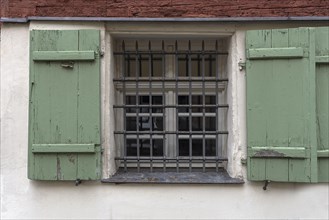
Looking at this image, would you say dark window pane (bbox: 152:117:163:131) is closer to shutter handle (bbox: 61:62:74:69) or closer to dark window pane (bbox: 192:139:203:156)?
dark window pane (bbox: 192:139:203:156)

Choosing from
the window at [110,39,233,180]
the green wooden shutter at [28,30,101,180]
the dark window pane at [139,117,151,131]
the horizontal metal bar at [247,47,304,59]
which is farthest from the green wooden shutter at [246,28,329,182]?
the green wooden shutter at [28,30,101,180]

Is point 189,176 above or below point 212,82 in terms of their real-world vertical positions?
below

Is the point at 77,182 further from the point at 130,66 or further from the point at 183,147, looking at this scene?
the point at 130,66

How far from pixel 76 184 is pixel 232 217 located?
1.45 m

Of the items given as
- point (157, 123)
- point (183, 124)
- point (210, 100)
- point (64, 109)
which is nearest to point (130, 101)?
point (157, 123)

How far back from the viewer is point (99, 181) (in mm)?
3492

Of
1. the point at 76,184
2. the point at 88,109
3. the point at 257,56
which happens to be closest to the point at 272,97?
the point at 257,56

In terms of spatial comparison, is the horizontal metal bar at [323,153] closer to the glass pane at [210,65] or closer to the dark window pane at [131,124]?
the glass pane at [210,65]

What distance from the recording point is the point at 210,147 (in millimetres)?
3877

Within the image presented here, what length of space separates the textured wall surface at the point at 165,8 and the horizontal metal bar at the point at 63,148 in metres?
1.21

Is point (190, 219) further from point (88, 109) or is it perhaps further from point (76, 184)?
point (88, 109)

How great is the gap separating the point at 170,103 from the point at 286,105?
111 cm

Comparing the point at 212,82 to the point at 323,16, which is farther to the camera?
the point at 212,82

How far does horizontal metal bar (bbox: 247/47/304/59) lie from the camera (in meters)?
3.28
